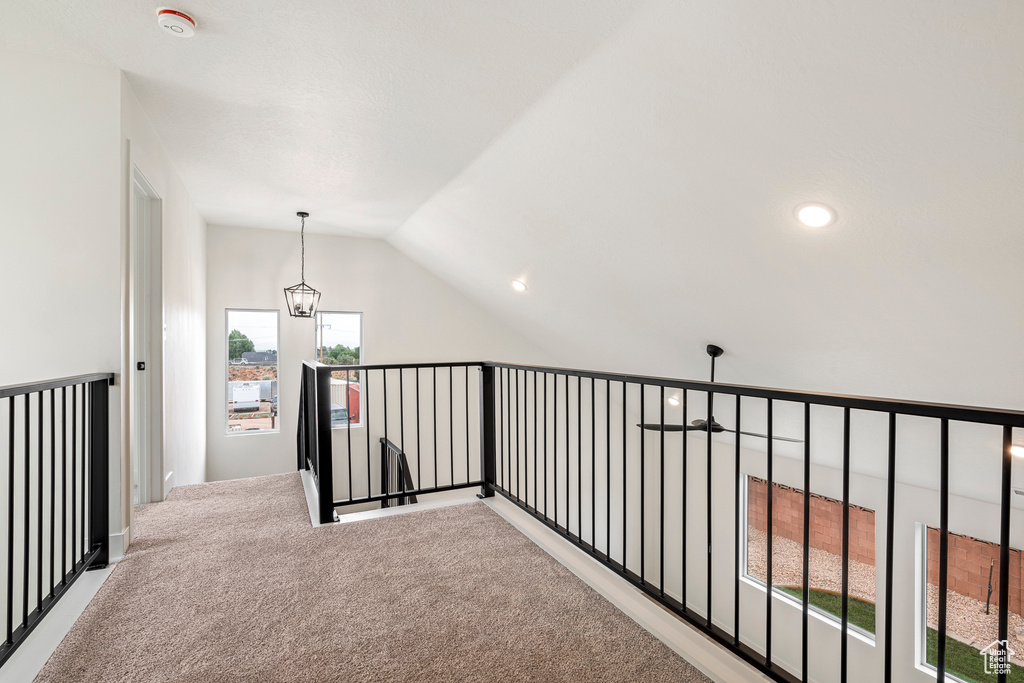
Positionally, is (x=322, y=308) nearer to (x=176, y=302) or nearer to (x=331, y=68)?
(x=176, y=302)

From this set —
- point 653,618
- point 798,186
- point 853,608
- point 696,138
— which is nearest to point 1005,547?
point 653,618

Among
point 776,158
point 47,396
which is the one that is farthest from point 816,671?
point 47,396

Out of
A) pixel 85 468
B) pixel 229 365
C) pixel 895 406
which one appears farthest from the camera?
pixel 229 365

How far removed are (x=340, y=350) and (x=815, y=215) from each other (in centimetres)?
537

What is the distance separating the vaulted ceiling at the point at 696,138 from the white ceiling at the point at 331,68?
0.01 meters

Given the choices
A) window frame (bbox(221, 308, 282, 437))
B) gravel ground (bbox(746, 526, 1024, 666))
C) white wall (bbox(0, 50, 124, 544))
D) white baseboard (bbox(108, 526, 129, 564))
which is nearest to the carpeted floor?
white baseboard (bbox(108, 526, 129, 564))

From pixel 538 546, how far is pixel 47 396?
8.35 feet

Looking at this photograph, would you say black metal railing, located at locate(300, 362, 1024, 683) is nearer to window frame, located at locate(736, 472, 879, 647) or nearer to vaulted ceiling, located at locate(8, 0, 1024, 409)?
window frame, located at locate(736, 472, 879, 647)

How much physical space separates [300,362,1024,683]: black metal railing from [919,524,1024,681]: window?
0.48ft

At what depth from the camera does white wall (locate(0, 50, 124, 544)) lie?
8.07 ft

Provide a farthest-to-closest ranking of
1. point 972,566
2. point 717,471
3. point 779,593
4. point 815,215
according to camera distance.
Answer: point 717,471
point 779,593
point 972,566
point 815,215

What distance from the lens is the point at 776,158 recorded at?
95.2 inches

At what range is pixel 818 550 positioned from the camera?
496 cm

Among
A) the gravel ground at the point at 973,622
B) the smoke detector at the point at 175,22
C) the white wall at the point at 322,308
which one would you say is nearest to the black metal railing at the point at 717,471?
the gravel ground at the point at 973,622
